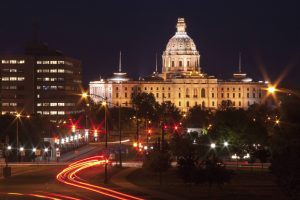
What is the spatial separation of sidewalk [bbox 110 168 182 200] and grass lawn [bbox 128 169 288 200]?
0.70m

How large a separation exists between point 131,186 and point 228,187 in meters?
7.00

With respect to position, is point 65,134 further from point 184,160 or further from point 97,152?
point 184,160

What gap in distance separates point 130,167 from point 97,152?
33.8 m

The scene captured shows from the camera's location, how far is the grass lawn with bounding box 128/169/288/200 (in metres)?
64.1

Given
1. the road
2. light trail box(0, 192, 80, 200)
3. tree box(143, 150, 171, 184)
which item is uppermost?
tree box(143, 150, 171, 184)

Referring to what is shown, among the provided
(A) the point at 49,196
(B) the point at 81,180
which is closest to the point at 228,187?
(B) the point at 81,180

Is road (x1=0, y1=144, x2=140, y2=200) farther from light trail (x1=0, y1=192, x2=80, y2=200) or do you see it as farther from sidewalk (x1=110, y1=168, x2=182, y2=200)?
sidewalk (x1=110, y1=168, x2=182, y2=200)

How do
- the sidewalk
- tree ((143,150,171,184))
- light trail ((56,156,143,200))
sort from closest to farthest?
the sidewalk, light trail ((56,156,143,200)), tree ((143,150,171,184))

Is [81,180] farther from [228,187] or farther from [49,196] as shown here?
[49,196]

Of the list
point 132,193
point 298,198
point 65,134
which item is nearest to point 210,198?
point 132,193

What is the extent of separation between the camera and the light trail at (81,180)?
210 ft

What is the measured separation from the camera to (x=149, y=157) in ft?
267

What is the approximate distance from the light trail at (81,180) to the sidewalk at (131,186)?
72.2 inches

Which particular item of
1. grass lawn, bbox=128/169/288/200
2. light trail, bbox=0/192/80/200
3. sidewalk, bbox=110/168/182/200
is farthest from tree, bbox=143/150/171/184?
light trail, bbox=0/192/80/200
